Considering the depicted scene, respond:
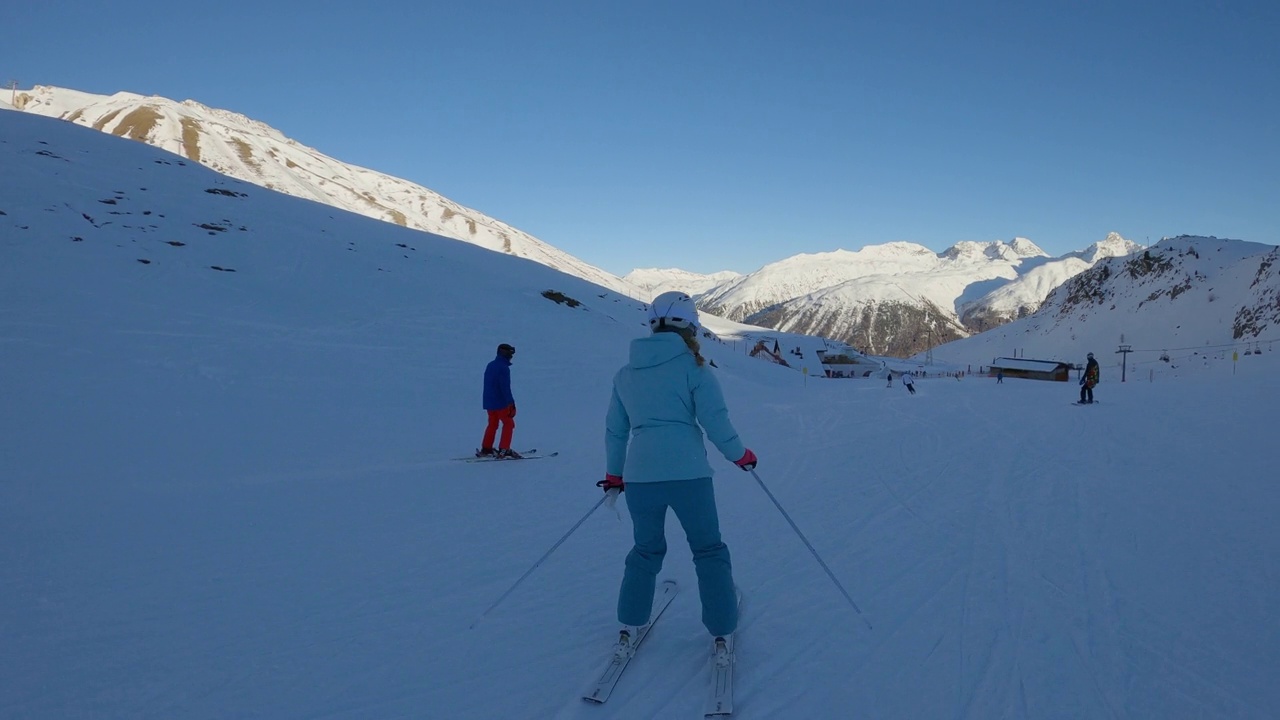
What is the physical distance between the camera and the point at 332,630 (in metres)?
4.29

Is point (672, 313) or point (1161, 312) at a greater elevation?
point (1161, 312)

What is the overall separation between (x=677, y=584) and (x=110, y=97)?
817 ft

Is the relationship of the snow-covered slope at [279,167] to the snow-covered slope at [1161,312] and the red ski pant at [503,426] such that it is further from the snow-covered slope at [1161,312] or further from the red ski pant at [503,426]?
the red ski pant at [503,426]

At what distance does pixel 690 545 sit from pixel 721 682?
2.43 feet

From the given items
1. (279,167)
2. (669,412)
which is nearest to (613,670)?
(669,412)

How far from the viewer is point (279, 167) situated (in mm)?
136500

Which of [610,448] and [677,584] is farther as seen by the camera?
[677,584]

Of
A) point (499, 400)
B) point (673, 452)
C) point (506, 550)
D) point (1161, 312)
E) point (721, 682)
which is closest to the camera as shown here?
point (721, 682)

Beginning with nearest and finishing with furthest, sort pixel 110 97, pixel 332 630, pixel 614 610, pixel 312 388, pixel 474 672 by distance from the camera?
pixel 474 672, pixel 332 630, pixel 614 610, pixel 312 388, pixel 110 97

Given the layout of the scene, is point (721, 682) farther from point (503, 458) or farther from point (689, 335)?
point (503, 458)

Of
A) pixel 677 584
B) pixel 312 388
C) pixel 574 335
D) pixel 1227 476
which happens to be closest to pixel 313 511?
pixel 677 584

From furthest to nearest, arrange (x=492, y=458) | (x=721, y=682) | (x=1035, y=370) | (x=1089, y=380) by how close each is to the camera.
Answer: (x=1035, y=370)
(x=1089, y=380)
(x=492, y=458)
(x=721, y=682)

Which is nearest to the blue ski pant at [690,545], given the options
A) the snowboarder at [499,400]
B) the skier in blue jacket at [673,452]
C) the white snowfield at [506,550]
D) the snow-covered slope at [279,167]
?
the skier in blue jacket at [673,452]

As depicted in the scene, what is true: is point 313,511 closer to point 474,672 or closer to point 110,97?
point 474,672
